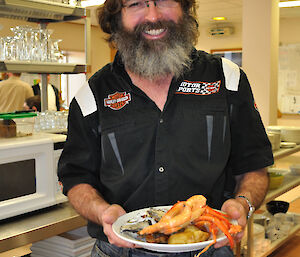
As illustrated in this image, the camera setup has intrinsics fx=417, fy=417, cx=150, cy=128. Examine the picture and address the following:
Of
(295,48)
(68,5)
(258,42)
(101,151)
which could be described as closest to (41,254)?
(101,151)

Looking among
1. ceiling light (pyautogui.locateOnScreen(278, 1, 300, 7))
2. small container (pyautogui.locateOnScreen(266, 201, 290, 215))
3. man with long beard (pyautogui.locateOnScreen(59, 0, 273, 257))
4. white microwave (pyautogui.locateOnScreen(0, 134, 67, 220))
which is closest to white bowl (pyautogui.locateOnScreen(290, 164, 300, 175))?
small container (pyautogui.locateOnScreen(266, 201, 290, 215))

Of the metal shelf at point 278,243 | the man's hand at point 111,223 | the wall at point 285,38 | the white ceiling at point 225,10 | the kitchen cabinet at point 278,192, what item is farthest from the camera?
the wall at point 285,38

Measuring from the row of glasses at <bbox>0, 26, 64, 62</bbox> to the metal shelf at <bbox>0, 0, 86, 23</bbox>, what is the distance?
0.10 meters

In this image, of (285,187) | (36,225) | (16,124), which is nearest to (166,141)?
(36,225)

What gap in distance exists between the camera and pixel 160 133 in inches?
53.4

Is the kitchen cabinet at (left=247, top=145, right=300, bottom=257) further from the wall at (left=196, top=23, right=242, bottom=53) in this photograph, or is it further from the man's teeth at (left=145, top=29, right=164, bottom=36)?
the wall at (left=196, top=23, right=242, bottom=53)

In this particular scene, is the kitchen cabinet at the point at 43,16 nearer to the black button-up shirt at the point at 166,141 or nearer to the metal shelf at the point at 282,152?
the black button-up shirt at the point at 166,141

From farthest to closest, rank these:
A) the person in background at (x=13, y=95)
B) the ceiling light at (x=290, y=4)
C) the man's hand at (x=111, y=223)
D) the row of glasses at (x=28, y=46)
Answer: the ceiling light at (x=290, y=4) → the person in background at (x=13, y=95) → the row of glasses at (x=28, y=46) → the man's hand at (x=111, y=223)

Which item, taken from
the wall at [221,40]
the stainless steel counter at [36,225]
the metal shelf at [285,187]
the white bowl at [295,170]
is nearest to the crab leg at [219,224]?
the stainless steel counter at [36,225]

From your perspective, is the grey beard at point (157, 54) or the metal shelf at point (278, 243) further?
the metal shelf at point (278, 243)

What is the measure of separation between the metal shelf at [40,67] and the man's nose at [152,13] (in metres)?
1.11

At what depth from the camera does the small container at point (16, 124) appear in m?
2.01

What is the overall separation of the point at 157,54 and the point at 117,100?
0.23 m

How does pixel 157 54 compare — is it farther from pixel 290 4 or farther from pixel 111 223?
pixel 290 4
